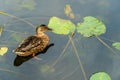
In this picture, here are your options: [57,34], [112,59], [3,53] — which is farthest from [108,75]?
[3,53]

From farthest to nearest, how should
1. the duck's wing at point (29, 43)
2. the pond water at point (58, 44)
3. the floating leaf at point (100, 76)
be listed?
the duck's wing at point (29, 43), the pond water at point (58, 44), the floating leaf at point (100, 76)

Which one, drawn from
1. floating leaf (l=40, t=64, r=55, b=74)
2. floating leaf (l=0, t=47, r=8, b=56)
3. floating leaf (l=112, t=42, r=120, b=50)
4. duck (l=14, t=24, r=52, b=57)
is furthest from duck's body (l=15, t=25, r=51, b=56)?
floating leaf (l=112, t=42, r=120, b=50)

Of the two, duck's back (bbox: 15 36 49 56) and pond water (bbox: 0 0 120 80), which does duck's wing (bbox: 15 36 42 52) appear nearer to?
duck's back (bbox: 15 36 49 56)

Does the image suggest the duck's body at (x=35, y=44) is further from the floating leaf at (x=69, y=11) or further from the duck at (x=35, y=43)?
the floating leaf at (x=69, y=11)

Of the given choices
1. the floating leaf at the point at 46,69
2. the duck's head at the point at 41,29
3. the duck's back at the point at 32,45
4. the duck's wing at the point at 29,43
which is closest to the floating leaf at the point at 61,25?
the duck's head at the point at 41,29

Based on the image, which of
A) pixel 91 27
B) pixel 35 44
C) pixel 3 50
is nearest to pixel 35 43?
pixel 35 44

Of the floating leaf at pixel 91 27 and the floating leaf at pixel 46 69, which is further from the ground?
the floating leaf at pixel 91 27

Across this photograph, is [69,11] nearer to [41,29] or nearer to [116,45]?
[41,29]

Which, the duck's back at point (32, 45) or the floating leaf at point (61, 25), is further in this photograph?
the floating leaf at point (61, 25)
